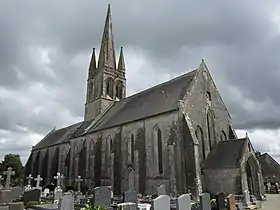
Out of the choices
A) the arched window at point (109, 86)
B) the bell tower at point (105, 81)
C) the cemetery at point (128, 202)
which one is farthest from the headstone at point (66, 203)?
the arched window at point (109, 86)

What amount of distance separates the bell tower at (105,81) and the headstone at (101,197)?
950 inches

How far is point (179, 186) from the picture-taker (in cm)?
2134

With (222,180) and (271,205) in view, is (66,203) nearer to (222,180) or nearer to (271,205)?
(222,180)

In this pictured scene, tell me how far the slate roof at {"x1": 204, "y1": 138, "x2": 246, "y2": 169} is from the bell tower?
1821cm

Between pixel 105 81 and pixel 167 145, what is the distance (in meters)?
19.0

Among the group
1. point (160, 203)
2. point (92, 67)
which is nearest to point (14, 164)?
point (92, 67)

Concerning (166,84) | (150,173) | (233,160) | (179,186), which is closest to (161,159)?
(150,173)

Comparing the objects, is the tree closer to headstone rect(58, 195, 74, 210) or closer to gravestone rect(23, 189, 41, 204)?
gravestone rect(23, 189, 41, 204)

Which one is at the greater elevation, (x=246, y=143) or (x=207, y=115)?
(x=207, y=115)

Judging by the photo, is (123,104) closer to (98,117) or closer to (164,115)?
(98,117)

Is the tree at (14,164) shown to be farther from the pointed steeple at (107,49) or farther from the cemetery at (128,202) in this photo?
the cemetery at (128,202)

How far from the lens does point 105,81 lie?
38969mm

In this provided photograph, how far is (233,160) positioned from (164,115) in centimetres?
714

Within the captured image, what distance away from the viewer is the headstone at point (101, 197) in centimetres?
1259
